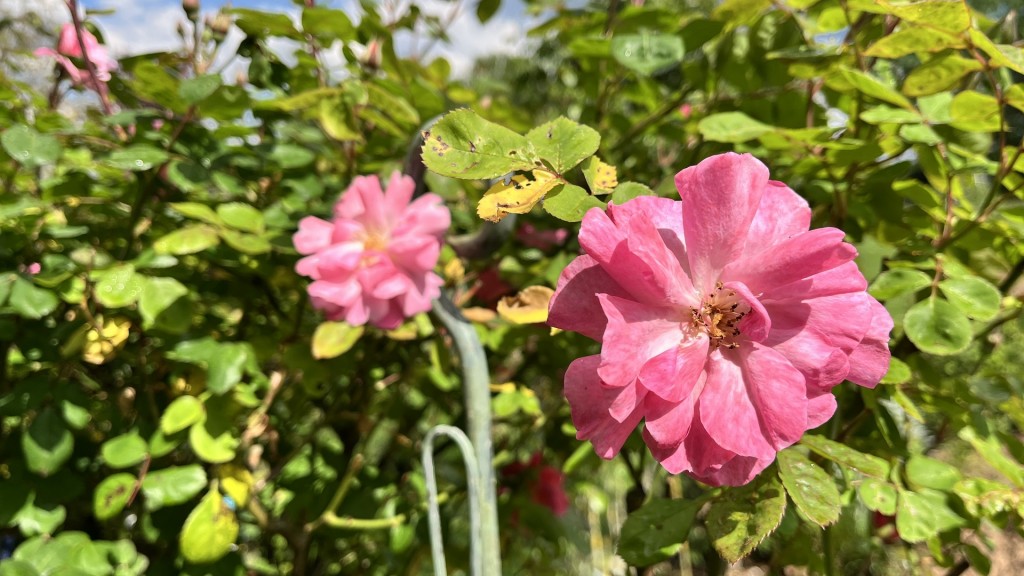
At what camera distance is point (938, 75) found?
614 mm

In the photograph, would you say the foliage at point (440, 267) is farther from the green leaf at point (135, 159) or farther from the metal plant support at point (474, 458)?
the metal plant support at point (474, 458)

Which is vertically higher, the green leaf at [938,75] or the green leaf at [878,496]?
the green leaf at [938,75]

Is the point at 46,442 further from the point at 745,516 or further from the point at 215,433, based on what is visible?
the point at 745,516

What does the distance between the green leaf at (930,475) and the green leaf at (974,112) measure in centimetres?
35

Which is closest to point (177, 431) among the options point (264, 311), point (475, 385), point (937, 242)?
point (264, 311)

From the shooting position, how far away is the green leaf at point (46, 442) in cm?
87

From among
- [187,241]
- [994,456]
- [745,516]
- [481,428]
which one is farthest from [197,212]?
[994,456]

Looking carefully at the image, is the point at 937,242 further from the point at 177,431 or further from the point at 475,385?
the point at 177,431

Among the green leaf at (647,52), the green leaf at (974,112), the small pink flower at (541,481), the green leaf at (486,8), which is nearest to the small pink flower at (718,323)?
the green leaf at (974,112)

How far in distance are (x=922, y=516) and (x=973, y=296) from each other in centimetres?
22

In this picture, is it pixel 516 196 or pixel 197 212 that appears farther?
pixel 197 212

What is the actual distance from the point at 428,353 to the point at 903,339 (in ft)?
2.29

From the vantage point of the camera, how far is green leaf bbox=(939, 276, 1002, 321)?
58 centimetres

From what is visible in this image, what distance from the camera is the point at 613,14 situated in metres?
1.04
